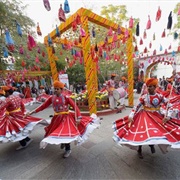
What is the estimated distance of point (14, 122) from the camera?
300 cm

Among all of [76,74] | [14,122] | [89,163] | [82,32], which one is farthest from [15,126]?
[76,74]

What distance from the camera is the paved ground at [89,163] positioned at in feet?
7.61

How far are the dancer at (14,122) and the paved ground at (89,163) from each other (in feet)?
1.52

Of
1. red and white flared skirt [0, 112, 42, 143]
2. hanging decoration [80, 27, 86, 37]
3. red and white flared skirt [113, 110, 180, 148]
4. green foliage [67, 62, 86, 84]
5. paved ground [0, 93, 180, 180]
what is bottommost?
paved ground [0, 93, 180, 180]

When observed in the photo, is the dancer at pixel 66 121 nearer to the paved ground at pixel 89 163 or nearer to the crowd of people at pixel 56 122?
the crowd of people at pixel 56 122

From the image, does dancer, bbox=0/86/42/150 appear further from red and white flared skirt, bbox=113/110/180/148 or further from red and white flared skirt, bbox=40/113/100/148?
red and white flared skirt, bbox=113/110/180/148

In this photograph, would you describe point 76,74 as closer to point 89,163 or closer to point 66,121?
point 66,121

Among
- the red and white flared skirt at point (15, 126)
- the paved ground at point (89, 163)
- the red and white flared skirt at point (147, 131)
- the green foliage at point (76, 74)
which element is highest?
the green foliage at point (76, 74)

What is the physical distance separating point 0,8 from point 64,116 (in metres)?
6.97

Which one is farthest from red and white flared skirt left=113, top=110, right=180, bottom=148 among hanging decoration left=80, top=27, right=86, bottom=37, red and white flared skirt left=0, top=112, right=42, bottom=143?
hanging decoration left=80, top=27, right=86, bottom=37

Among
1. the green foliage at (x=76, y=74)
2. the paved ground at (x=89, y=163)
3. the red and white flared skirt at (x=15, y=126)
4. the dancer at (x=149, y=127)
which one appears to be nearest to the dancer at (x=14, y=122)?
the red and white flared skirt at (x=15, y=126)

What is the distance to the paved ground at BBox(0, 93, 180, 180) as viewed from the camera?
232 cm

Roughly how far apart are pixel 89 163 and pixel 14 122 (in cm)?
177

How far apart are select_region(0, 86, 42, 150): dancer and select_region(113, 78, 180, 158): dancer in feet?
6.10
